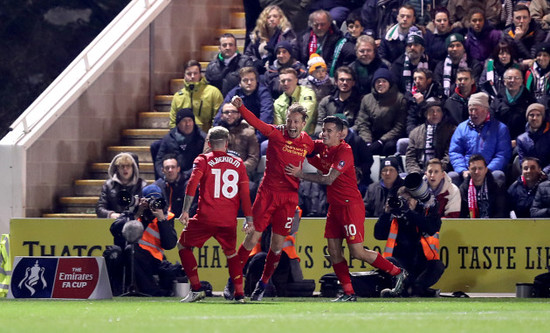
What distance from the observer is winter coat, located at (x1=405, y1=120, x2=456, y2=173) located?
16.6m

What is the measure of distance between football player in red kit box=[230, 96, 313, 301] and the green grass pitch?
573 mm

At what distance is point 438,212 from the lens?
583 inches

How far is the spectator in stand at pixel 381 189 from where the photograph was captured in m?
16.2

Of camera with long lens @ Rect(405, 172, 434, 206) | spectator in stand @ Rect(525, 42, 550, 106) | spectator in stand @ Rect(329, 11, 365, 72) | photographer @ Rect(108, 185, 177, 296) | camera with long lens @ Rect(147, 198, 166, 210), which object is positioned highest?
spectator in stand @ Rect(329, 11, 365, 72)

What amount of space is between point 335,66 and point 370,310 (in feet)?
23.3

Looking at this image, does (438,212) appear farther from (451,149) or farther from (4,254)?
(4,254)

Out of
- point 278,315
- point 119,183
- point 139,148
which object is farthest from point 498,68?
point 278,315

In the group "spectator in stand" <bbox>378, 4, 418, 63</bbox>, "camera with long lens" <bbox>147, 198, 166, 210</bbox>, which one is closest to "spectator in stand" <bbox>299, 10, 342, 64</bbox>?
"spectator in stand" <bbox>378, 4, 418, 63</bbox>

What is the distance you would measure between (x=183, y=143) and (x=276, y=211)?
4.55 m

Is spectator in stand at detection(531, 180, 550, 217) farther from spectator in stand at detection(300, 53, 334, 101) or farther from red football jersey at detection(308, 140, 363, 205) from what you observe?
spectator in stand at detection(300, 53, 334, 101)

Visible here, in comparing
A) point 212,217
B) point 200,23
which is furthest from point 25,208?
point 212,217

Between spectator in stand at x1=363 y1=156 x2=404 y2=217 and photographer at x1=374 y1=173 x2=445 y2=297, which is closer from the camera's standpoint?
photographer at x1=374 y1=173 x2=445 y2=297

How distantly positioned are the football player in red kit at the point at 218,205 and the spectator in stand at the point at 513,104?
4915mm

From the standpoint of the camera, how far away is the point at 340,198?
44.0 feet
